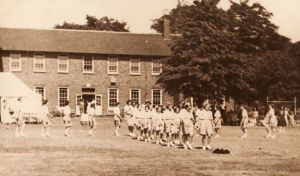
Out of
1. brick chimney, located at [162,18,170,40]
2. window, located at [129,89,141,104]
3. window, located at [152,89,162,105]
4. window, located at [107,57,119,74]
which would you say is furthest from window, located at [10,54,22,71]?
brick chimney, located at [162,18,170,40]

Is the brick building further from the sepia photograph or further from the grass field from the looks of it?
the grass field

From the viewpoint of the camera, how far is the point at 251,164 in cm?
1590

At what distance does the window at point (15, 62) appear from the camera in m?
51.8

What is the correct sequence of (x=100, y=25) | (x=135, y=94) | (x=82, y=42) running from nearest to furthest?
(x=82, y=42), (x=135, y=94), (x=100, y=25)

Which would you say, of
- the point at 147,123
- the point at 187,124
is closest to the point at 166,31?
Result: the point at 147,123

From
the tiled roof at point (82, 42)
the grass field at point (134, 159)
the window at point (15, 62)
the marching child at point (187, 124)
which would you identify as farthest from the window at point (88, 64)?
the marching child at point (187, 124)

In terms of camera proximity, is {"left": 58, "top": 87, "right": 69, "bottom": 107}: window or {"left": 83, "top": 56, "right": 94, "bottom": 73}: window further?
{"left": 83, "top": 56, "right": 94, "bottom": 73}: window

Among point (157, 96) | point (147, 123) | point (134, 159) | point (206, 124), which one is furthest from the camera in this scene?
point (157, 96)

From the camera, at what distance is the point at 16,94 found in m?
40.2

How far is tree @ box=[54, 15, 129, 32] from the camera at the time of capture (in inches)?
2913

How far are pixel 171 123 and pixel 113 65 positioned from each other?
110ft

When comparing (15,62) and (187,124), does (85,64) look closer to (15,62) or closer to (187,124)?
(15,62)

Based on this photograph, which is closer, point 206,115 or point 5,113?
point 206,115

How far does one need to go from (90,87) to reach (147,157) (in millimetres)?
36892
